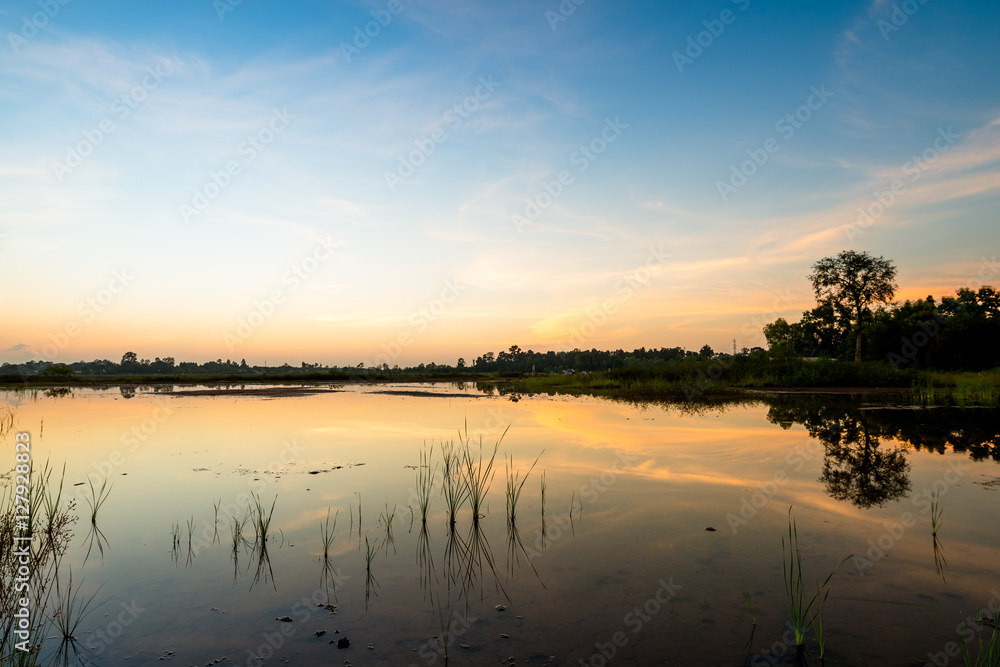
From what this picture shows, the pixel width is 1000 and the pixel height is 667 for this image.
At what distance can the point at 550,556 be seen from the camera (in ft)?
19.5

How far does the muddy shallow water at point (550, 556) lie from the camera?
412 cm

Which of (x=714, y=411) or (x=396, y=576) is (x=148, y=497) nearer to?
(x=396, y=576)

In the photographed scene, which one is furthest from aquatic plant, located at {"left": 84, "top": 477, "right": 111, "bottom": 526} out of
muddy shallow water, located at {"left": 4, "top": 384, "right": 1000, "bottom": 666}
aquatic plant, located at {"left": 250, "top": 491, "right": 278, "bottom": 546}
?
aquatic plant, located at {"left": 250, "top": 491, "right": 278, "bottom": 546}

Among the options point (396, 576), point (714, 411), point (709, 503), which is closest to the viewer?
point (396, 576)

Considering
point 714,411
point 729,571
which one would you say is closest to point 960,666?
point 729,571

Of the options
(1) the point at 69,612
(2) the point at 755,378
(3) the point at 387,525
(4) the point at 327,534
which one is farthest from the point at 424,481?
(2) the point at 755,378

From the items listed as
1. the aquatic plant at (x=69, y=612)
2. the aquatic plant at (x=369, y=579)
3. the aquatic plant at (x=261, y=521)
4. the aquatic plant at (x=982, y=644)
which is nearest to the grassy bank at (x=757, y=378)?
the aquatic plant at (x=261, y=521)

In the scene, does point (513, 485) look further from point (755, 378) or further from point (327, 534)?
point (755, 378)


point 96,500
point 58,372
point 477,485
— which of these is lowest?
point 96,500

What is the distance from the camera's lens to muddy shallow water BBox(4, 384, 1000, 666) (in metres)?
4.12

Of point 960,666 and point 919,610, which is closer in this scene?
point 960,666

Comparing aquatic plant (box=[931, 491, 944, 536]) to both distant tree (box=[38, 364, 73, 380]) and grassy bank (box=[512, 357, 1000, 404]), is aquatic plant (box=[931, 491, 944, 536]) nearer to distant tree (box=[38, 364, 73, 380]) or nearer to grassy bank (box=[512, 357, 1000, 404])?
grassy bank (box=[512, 357, 1000, 404])

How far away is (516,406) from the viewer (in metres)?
25.1

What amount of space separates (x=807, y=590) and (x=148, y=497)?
9.32 metres
